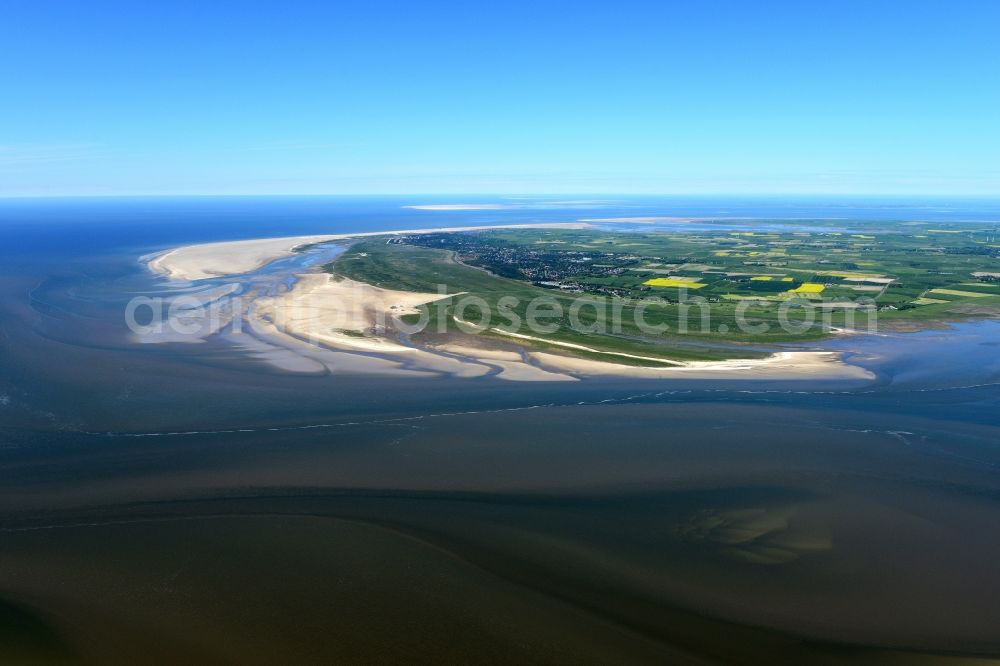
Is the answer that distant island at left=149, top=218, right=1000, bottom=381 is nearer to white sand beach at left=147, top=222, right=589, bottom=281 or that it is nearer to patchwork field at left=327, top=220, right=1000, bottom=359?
patchwork field at left=327, top=220, right=1000, bottom=359

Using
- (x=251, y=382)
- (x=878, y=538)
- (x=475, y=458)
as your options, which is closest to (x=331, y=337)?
(x=251, y=382)

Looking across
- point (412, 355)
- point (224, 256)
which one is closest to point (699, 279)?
point (412, 355)

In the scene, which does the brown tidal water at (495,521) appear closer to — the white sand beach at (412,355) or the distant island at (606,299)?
the white sand beach at (412,355)

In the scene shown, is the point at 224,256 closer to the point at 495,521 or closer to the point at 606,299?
the point at 606,299

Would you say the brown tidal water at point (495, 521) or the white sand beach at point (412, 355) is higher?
the white sand beach at point (412, 355)

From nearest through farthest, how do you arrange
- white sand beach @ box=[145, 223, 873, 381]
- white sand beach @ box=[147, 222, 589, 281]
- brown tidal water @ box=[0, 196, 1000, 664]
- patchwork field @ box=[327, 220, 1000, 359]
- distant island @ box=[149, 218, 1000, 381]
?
brown tidal water @ box=[0, 196, 1000, 664] → white sand beach @ box=[145, 223, 873, 381] → distant island @ box=[149, 218, 1000, 381] → patchwork field @ box=[327, 220, 1000, 359] → white sand beach @ box=[147, 222, 589, 281]

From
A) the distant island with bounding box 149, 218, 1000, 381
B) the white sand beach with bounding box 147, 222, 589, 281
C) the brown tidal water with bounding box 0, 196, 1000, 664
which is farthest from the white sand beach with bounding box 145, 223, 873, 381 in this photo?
the white sand beach with bounding box 147, 222, 589, 281

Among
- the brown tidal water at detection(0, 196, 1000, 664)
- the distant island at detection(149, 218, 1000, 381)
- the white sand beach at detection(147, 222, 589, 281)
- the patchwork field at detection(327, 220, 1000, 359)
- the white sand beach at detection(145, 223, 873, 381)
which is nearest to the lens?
the brown tidal water at detection(0, 196, 1000, 664)

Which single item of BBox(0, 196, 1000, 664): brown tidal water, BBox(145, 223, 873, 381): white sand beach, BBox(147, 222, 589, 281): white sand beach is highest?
BBox(147, 222, 589, 281): white sand beach

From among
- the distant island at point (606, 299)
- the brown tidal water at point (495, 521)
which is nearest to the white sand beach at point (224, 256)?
the distant island at point (606, 299)
